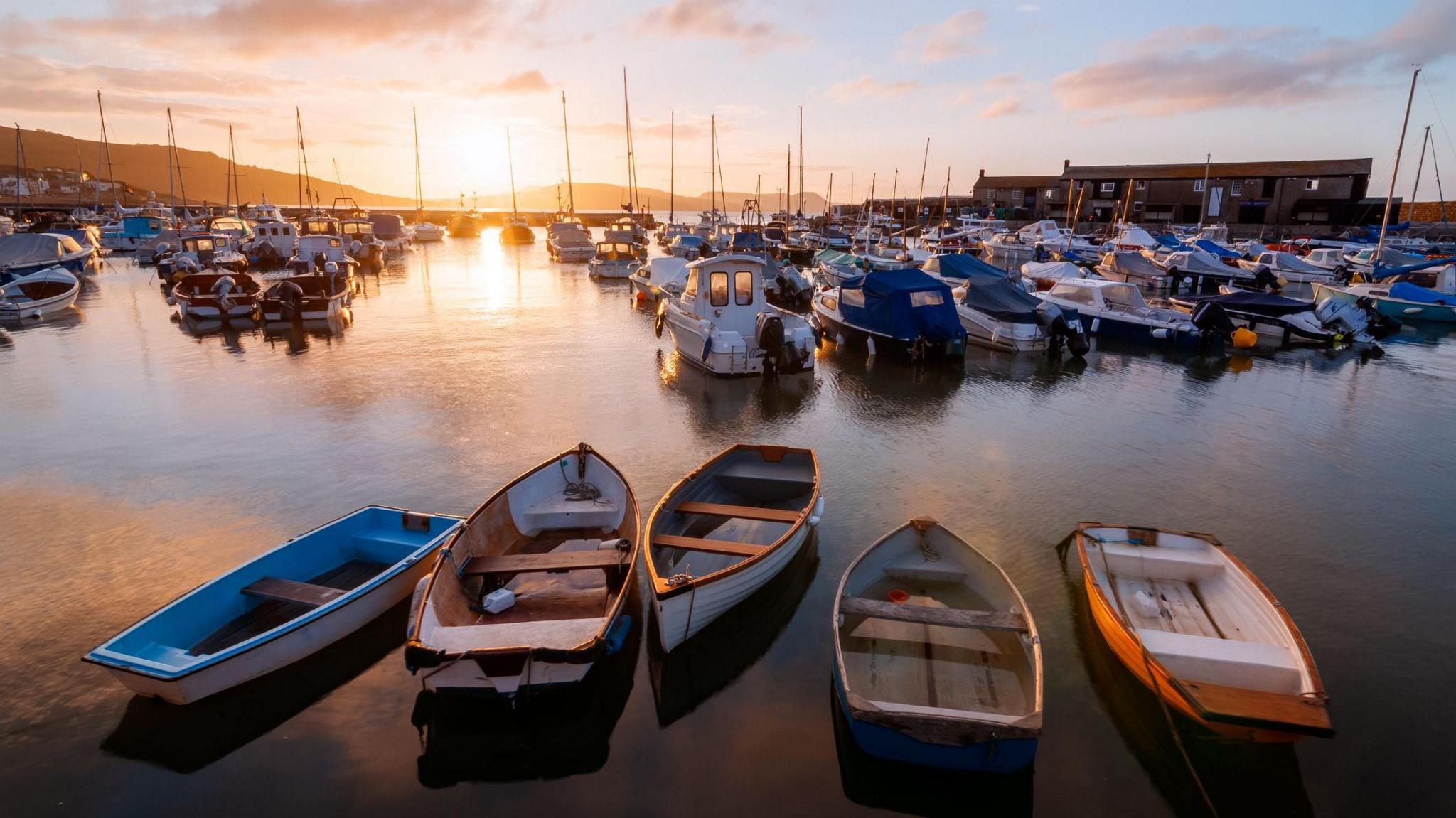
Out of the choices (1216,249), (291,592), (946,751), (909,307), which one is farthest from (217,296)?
(1216,249)

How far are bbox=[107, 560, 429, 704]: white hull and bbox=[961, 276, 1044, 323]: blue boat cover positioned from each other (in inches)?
780

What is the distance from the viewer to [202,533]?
32.1ft

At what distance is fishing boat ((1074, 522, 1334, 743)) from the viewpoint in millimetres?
5516

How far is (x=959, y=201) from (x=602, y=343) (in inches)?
3198

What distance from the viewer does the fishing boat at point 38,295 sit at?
1031 inches

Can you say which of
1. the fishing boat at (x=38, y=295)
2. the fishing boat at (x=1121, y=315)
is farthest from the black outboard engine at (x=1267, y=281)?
the fishing boat at (x=38, y=295)

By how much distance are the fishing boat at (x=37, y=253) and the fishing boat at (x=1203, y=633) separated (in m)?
47.4

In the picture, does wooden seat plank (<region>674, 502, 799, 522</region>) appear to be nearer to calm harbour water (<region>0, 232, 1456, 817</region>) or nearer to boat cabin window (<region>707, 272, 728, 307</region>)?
calm harbour water (<region>0, 232, 1456, 817</region>)

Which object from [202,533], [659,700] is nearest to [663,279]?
[202,533]

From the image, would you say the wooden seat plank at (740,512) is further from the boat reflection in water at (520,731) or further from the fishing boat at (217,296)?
the fishing boat at (217,296)

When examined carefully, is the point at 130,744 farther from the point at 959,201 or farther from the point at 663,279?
the point at 959,201

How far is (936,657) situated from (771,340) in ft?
41.7

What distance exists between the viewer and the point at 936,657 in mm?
6707

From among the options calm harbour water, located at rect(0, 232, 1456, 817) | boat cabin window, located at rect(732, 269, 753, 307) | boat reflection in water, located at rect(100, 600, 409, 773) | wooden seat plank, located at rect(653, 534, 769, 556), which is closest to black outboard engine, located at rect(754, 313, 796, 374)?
boat cabin window, located at rect(732, 269, 753, 307)
